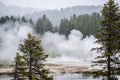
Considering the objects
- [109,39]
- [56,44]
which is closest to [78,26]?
[56,44]

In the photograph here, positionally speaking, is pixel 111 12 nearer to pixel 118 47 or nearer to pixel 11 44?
pixel 118 47

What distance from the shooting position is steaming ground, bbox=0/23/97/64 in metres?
118

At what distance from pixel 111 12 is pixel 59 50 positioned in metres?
111

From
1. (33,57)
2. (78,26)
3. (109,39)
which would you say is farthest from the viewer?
(78,26)

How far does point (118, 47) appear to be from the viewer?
812 inches

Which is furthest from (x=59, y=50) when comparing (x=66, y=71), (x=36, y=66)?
(x=36, y=66)

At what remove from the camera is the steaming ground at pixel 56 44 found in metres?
118

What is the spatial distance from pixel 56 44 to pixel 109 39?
396 feet

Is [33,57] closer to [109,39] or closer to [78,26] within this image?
[109,39]

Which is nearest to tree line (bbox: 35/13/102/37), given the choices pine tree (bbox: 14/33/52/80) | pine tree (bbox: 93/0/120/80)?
pine tree (bbox: 14/33/52/80)

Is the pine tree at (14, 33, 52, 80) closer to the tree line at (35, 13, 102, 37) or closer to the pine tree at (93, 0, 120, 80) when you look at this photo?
the pine tree at (93, 0, 120, 80)

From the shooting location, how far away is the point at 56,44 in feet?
465

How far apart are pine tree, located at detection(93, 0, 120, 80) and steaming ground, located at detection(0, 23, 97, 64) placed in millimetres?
90714

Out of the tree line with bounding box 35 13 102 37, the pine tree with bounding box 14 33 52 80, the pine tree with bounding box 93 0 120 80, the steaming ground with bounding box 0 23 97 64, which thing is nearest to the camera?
the pine tree with bounding box 93 0 120 80
